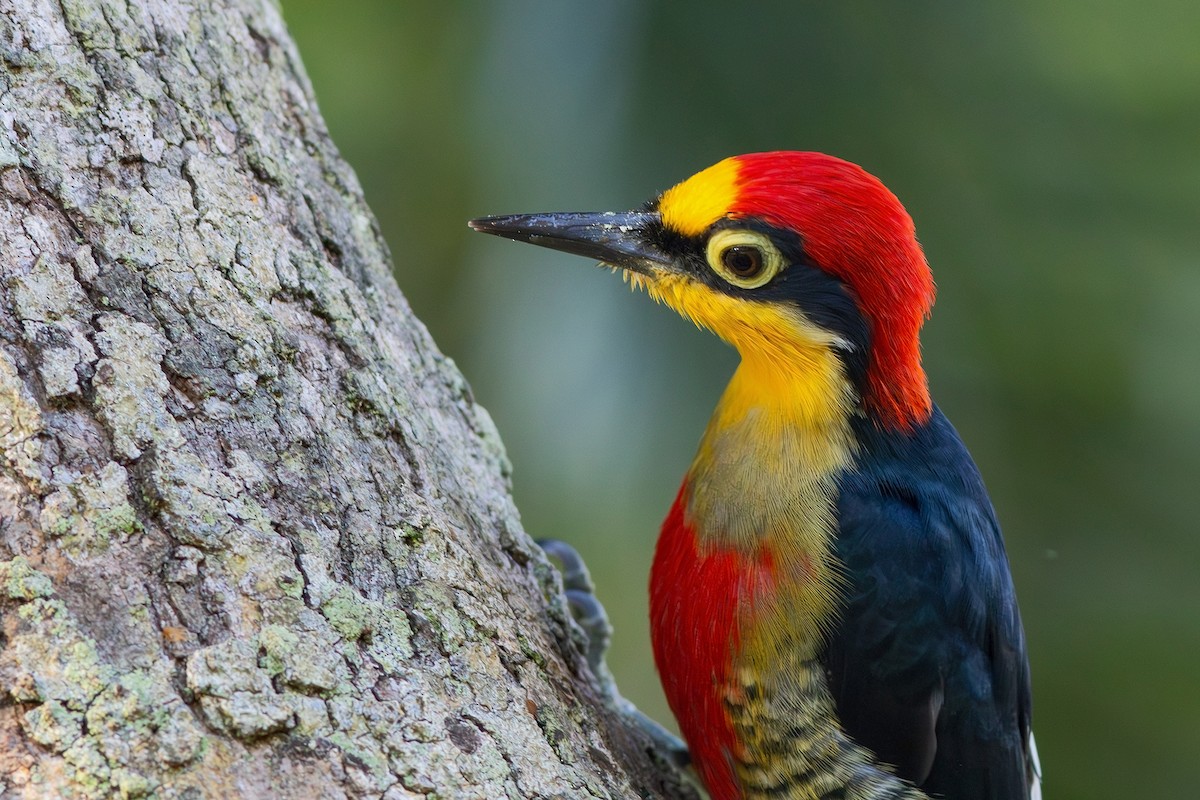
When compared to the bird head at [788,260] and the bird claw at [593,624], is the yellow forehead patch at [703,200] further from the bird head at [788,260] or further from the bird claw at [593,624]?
the bird claw at [593,624]

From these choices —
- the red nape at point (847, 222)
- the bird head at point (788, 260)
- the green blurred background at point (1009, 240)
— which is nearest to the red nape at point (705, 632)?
the bird head at point (788, 260)

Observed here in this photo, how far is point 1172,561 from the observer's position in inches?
177

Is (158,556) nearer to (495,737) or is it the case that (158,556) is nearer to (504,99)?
(495,737)

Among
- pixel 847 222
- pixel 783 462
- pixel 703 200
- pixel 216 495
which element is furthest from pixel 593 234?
pixel 216 495

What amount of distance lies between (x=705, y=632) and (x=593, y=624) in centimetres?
88

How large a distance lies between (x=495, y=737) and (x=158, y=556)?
639mm

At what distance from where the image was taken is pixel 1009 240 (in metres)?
4.59

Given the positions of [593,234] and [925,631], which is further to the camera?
[593,234]

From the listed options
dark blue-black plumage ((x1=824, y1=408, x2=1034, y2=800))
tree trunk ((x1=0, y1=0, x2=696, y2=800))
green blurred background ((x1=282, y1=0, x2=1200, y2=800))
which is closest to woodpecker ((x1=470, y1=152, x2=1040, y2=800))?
dark blue-black plumage ((x1=824, y1=408, x2=1034, y2=800))

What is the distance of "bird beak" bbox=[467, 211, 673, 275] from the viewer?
2.70 meters

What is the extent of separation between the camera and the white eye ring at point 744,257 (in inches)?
102

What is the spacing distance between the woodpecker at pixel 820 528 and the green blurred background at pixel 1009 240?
153 centimetres

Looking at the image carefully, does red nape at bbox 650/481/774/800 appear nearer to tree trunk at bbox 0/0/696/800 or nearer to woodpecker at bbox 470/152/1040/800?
woodpecker at bbox 470/152/1040/800

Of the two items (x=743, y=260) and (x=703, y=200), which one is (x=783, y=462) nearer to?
(x=743, y=260)
